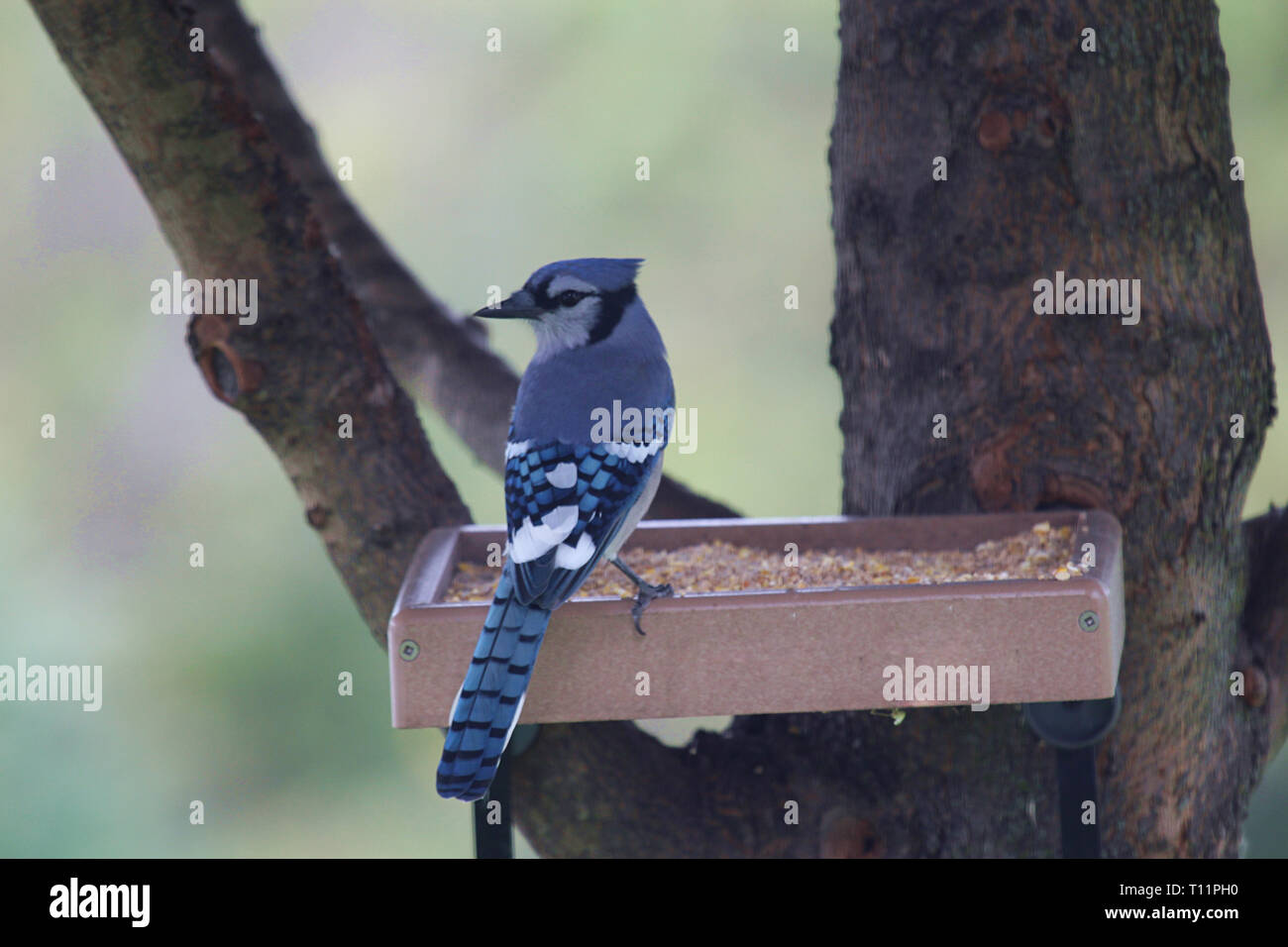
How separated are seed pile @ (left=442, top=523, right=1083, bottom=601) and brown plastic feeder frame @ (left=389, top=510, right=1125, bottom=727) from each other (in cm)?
19

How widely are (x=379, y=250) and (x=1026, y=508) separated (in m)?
1.38

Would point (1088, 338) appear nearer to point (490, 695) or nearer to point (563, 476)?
point (563, 476)

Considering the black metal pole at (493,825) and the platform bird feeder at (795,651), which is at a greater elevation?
the platform bird feeder at (795,651)

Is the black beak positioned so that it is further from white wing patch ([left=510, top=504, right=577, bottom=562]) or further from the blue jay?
white wing patch ([left=510, top=504, right=577, bottom=562])

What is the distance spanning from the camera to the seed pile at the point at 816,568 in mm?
2092

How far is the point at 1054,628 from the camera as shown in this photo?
1.78m

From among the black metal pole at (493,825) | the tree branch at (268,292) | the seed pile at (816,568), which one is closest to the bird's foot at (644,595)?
the seed pile at (816,568)

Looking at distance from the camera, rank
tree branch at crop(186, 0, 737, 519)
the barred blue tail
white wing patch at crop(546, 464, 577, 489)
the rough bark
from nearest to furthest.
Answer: the barred blue tail
white wing patch at crop(546, 464, 577, 489)
the rough bark
tree branch at crop(186, 0, 737, 519)

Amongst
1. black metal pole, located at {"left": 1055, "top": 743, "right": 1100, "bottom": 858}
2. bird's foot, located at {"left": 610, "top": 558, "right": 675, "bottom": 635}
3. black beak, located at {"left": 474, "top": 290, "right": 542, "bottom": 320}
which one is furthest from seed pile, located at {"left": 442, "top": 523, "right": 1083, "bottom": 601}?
black beak, located at {"left": 474, "top": 290, "right": 542, "bottom": 320}

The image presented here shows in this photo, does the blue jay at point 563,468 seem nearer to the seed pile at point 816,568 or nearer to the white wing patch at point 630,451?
the white wing patch at point 630,451

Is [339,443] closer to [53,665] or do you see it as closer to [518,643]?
[518,643]

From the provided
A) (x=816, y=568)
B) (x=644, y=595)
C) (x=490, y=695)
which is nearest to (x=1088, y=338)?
(x=816, y=568)

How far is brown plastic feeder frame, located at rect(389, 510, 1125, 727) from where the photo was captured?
5.86 feet

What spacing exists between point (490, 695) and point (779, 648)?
0.38 meters
